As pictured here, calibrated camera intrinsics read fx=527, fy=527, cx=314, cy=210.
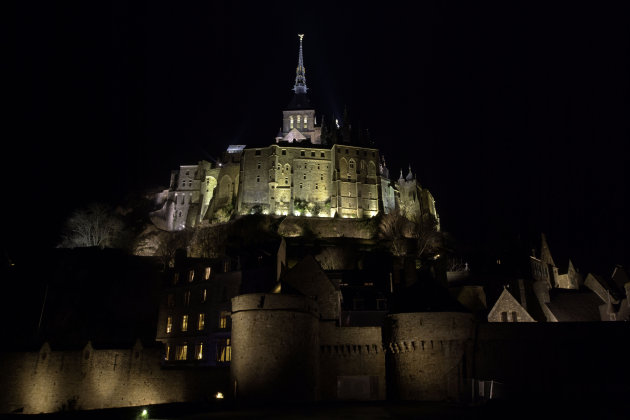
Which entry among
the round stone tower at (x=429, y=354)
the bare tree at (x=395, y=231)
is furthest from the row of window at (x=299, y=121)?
the round stone tower at (x=429, y=354)

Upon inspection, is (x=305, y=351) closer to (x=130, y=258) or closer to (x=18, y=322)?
(x=18, y=322)

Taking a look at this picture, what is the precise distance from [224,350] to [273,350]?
43.3ft

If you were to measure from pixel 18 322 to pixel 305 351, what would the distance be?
31.5 m

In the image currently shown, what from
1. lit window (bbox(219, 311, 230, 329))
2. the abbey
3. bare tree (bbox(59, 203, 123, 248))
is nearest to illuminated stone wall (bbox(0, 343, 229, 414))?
lit window (bbox(219, 311, 230, 329))

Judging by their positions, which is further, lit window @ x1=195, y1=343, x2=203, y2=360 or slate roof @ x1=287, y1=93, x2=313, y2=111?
slate roof @ x1=287, y1=93, x2=313, y2=111

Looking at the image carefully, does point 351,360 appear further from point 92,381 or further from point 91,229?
point 91,229

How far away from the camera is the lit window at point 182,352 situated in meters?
45.1

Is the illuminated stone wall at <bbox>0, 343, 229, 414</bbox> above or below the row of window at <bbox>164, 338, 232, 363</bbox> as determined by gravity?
below

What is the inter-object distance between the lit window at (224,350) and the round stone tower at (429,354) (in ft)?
47.6

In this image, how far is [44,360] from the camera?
35.4m

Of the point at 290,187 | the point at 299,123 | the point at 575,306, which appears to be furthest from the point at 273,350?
the point at 299,123

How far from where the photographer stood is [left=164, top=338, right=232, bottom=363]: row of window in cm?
4300

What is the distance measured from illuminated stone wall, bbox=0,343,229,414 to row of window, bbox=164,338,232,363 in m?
7.11

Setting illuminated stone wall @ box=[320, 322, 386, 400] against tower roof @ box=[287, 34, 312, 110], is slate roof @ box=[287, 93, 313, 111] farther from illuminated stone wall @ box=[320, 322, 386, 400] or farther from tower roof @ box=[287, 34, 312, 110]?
illuminated stone wall @ box=[320, 322, 386, 400]
